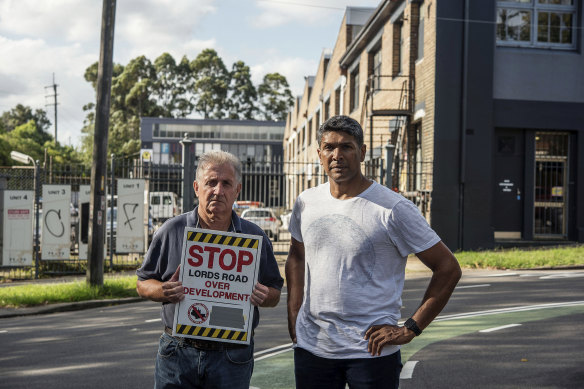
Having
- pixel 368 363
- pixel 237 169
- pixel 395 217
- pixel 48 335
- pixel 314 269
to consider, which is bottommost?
pixel 48 335

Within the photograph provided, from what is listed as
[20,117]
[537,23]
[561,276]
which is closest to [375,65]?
[537,23]

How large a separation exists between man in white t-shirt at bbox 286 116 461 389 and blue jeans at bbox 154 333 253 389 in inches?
12.2

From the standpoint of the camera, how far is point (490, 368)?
6027 mm

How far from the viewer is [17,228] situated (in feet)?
45.3

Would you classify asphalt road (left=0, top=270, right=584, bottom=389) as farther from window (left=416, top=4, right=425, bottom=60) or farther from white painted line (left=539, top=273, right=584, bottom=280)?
window (left=416, top=4, right=425, bottom=60)

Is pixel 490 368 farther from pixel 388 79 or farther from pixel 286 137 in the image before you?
pixel 286 137

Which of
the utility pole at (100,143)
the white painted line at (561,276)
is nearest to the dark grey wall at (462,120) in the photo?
the white painted line at (561,276)

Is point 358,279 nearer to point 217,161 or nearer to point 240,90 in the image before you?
point 217,161

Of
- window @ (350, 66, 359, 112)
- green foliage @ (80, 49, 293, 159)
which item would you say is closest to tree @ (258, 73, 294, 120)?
green foliage @ (80, 49, 293, 159)

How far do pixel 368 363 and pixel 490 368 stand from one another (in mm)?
3693

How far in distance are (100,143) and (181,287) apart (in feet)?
29.5

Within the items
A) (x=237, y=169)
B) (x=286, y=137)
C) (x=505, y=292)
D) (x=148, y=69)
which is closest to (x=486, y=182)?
(x=505, y=292)

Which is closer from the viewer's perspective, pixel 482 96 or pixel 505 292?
pixel 505 292

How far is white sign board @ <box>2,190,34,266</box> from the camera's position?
1374 centimetres
